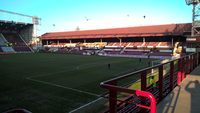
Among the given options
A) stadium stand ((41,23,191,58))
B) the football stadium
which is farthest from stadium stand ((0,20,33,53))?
stadium stand ((41,23,191,58))

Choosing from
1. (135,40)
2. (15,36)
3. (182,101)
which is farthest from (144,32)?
(15,36)

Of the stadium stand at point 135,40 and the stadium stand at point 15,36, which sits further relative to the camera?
the stadium stand at point 15,36

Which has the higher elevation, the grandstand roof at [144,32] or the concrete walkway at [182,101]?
the grandstand roof at [144,32]

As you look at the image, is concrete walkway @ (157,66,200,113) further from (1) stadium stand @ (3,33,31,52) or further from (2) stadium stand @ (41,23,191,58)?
(1) stadium stand @ (3,33,31,52)

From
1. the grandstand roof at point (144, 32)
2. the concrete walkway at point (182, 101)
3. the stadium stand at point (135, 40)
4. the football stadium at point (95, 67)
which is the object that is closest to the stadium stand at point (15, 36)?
the football stadium at point (95, 67)

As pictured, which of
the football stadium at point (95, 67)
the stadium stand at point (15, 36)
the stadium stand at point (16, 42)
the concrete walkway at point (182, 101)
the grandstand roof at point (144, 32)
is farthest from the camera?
the stadium stand at point (16, 42)

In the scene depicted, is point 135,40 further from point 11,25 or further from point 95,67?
point 11,25

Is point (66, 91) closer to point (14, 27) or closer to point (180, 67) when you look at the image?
point (180, 67)

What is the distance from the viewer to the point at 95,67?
80.9 feet

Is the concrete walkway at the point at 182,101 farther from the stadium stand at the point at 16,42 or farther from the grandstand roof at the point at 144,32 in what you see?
the stadium stand at the point at 16,42

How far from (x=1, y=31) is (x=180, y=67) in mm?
72143

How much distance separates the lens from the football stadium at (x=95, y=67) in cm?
585

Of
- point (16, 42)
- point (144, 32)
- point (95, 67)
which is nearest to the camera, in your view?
point (95, 67)

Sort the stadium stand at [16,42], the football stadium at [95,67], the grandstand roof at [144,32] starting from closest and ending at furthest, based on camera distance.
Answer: the football stadium at [95,67], the grandstand roof at [144,32], the stadium stand at [16,42]
